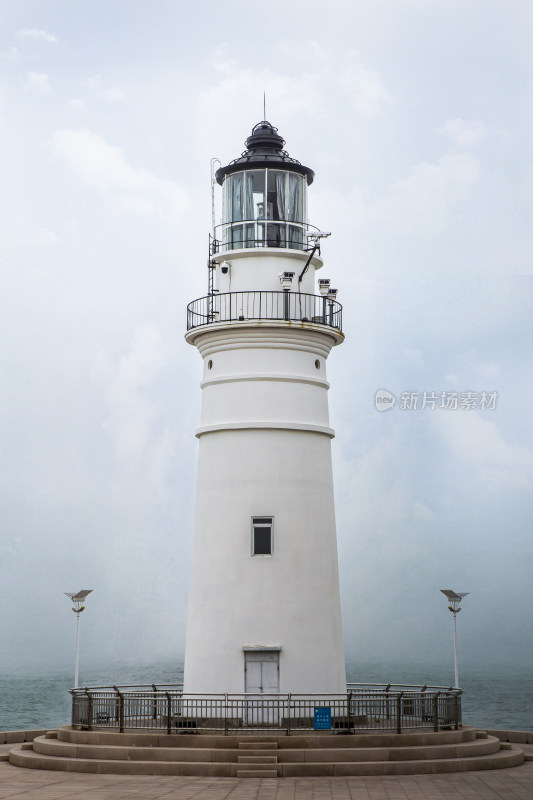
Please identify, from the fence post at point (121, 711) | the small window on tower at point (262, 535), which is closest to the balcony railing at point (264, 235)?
the small window on tower at point (262, 535)

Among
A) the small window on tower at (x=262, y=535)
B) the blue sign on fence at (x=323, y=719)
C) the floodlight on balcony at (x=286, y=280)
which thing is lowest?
the blue sign on fence at (x=323, y=719)

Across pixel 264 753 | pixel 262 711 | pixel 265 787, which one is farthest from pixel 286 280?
pixel 265 787

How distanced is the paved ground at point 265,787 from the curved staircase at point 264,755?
44 cm

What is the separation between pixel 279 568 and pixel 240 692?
2.69 metres

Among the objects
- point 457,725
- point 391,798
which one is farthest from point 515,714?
point 391,798

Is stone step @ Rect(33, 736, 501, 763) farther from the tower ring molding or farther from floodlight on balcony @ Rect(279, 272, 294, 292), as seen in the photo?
floodlight on balcony @ Rect(279, 272, 294, 292)

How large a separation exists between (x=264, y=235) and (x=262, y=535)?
6.86m

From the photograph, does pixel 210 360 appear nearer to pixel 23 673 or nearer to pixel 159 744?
pixel 159 744

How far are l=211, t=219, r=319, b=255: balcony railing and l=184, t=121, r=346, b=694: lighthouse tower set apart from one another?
28 millimetres

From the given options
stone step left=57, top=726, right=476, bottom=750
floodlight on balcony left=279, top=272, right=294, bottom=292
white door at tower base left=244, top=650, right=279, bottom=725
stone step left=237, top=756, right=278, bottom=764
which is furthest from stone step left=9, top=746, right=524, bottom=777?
floodlight on balcony left=279, top=272, right=294, bottom=292

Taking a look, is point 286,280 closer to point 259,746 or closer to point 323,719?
point 323,719

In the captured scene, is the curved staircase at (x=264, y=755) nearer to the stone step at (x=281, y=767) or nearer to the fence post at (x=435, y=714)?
the stone step at (x=281, y=767)

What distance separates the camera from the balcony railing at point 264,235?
25.6 meters

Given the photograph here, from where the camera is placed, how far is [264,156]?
84.9 feet
